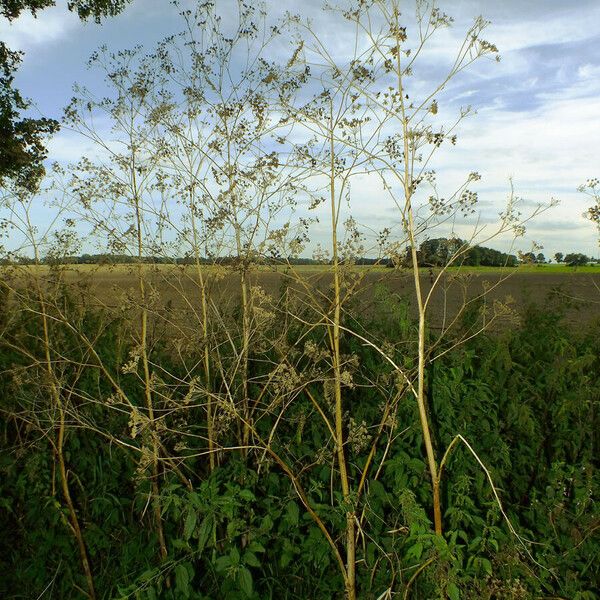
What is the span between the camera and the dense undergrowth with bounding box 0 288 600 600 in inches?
149

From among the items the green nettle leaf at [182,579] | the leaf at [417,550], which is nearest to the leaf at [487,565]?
the leaf at [417,550]

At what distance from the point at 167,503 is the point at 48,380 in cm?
139

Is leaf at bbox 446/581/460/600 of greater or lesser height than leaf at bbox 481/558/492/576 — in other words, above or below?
below

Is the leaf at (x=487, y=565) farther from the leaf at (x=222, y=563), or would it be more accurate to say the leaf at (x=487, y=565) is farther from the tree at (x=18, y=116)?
the tree at (x=18, y=116)

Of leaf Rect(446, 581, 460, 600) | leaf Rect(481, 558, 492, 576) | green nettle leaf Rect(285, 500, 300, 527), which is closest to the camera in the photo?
leaf Rect(446, 581, 460, 600)

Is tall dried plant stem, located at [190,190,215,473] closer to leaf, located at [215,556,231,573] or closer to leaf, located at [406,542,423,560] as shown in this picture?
leaf, located at [215,556,231,573]

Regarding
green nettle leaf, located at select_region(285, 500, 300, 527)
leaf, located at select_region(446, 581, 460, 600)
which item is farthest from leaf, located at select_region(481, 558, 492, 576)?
A: green nettle leaf, located at select_region(285, 500, 300, 527)

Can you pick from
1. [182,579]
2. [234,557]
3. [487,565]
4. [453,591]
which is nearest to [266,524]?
[234,557]

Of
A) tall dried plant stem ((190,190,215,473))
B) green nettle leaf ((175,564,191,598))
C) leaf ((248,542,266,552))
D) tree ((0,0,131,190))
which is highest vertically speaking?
tree ((0,0,131,190))

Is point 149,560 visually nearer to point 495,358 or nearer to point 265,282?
point 265,282

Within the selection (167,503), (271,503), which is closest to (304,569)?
(271,503)

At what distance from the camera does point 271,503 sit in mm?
3980

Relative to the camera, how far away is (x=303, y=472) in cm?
414

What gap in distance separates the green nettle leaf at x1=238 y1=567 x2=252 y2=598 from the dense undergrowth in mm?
19
